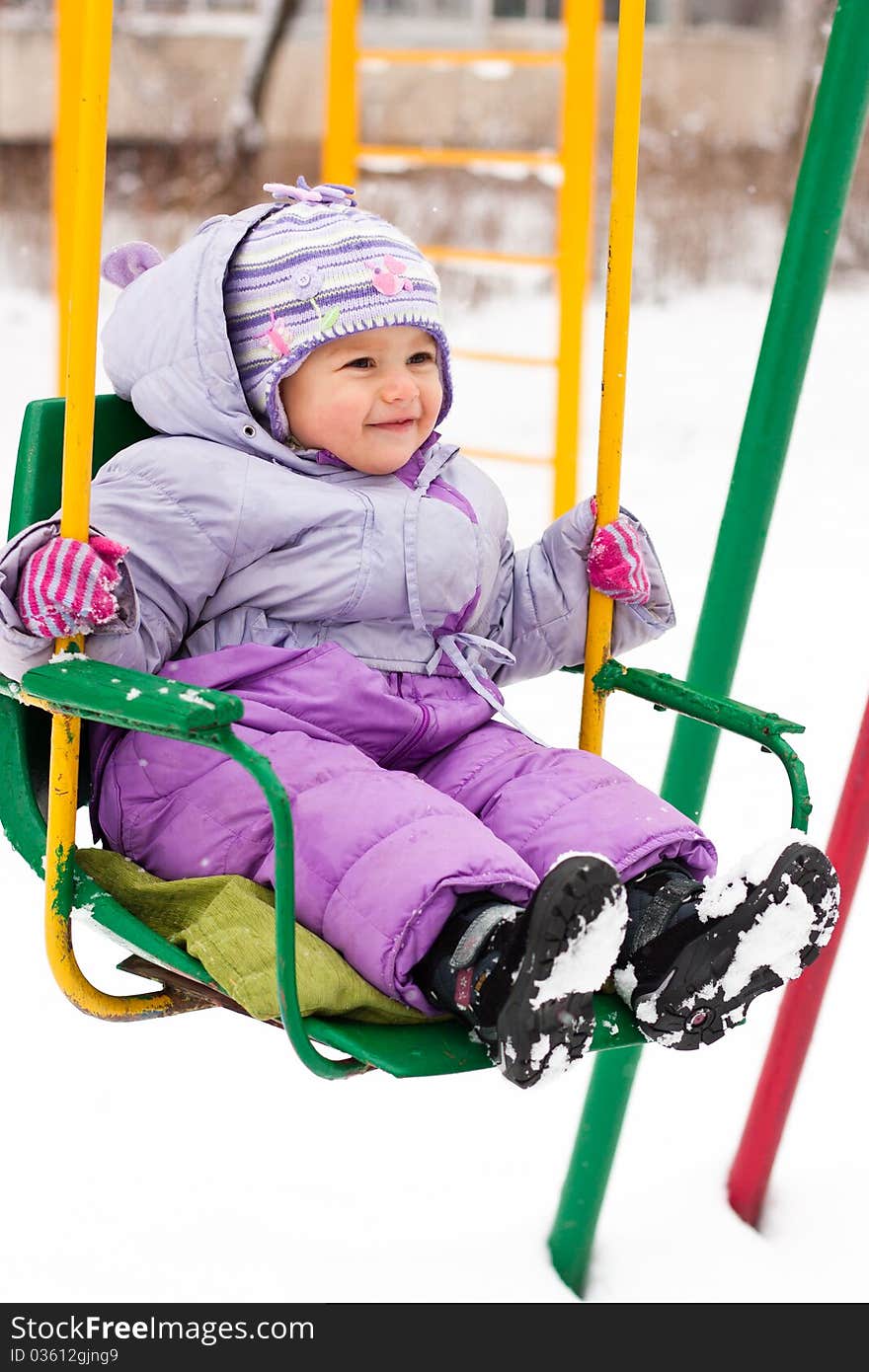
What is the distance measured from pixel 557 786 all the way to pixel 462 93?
971 centimetres

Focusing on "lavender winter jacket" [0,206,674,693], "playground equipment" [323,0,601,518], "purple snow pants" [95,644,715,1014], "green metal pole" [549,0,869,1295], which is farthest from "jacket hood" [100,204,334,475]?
"playground equipment" [323,0,601,518]

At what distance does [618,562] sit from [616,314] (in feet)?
0.94

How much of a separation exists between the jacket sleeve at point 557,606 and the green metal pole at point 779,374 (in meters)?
0.32

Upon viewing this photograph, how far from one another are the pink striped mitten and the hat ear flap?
618mm

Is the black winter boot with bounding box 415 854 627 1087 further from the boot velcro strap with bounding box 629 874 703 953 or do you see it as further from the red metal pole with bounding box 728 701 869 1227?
the red metal pole with bounding box 728 701 869 1227

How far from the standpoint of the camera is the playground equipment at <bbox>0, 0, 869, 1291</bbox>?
1.47m

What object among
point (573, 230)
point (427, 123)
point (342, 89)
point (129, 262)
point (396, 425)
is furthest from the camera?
point (427, 123)

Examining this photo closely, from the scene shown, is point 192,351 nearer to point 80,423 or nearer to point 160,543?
point 160,543

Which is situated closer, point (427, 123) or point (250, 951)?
point (250, 951)

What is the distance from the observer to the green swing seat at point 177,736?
1465mm

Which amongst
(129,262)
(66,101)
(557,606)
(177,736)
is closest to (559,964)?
(177,736)

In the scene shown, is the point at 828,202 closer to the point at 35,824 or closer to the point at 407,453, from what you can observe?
the point at 407,453

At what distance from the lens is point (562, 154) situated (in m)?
5.08

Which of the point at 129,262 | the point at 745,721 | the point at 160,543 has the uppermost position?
the point at 129,262
